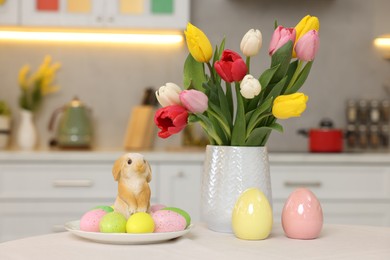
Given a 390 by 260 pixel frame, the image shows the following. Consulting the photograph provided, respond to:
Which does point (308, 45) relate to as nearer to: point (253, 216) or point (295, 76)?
point (295, 76)

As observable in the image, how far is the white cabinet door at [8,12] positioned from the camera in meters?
3.47

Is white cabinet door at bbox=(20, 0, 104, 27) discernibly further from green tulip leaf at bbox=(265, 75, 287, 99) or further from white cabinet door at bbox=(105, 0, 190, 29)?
green tulip leaf at bbox=(265, 75, 287, 99)

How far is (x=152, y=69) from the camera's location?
388cm

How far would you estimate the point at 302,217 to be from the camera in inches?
56.9

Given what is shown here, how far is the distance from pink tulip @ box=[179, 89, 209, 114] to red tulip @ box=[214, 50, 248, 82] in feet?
0.21

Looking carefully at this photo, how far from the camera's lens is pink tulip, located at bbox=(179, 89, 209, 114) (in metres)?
1.44

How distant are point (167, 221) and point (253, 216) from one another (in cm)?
18

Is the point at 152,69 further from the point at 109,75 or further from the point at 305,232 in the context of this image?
the point at 305,232

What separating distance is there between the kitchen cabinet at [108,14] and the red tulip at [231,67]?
2.12 m

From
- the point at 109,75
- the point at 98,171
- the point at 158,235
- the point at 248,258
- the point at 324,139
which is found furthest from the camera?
the point at 109,75

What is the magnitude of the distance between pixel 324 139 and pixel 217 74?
81.9 inches

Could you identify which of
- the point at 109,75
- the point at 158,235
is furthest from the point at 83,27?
the point at 158,235

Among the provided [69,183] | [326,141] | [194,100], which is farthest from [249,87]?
[326,141]

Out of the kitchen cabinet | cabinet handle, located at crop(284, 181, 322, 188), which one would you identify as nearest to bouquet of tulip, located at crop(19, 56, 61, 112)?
the kitchen cabinet
